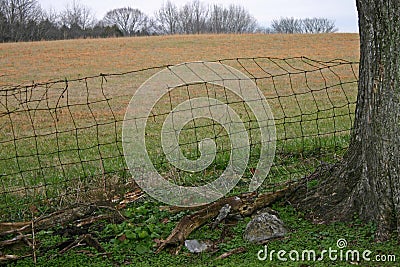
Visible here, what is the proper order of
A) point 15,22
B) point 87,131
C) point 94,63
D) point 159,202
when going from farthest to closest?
1. point 15,22
2. point 94,63
3. point 87,131
4. point 159,202

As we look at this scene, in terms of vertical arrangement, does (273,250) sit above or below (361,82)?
below

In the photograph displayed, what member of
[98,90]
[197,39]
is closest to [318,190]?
[98,90]

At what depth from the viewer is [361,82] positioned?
4.01m

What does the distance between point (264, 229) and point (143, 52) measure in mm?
27870

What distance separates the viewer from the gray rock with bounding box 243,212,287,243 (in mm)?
3824

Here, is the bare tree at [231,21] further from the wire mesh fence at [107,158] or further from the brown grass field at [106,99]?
the wire mesh fence at [107,158]

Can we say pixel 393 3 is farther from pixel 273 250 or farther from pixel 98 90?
pixel 98 90

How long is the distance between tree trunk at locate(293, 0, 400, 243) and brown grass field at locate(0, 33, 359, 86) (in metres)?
18.0

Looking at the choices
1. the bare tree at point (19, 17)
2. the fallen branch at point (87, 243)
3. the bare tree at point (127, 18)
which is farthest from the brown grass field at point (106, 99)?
the bare tree at point (127, 18)

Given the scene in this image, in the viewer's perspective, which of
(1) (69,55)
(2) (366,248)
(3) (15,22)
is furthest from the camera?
(3) (15,22)

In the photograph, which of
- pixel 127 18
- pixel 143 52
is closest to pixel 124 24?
pixel 127 18

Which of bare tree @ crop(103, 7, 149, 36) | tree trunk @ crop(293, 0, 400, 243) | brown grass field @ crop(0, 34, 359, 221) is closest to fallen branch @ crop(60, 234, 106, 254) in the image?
brown grass field @ crop(0, 34, 359, 221)

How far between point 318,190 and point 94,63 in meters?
23.5

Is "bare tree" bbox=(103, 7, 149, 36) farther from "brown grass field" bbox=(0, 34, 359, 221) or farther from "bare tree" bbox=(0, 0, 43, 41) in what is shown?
"brown grass field" bbox=(0, 34, 359, 221)
